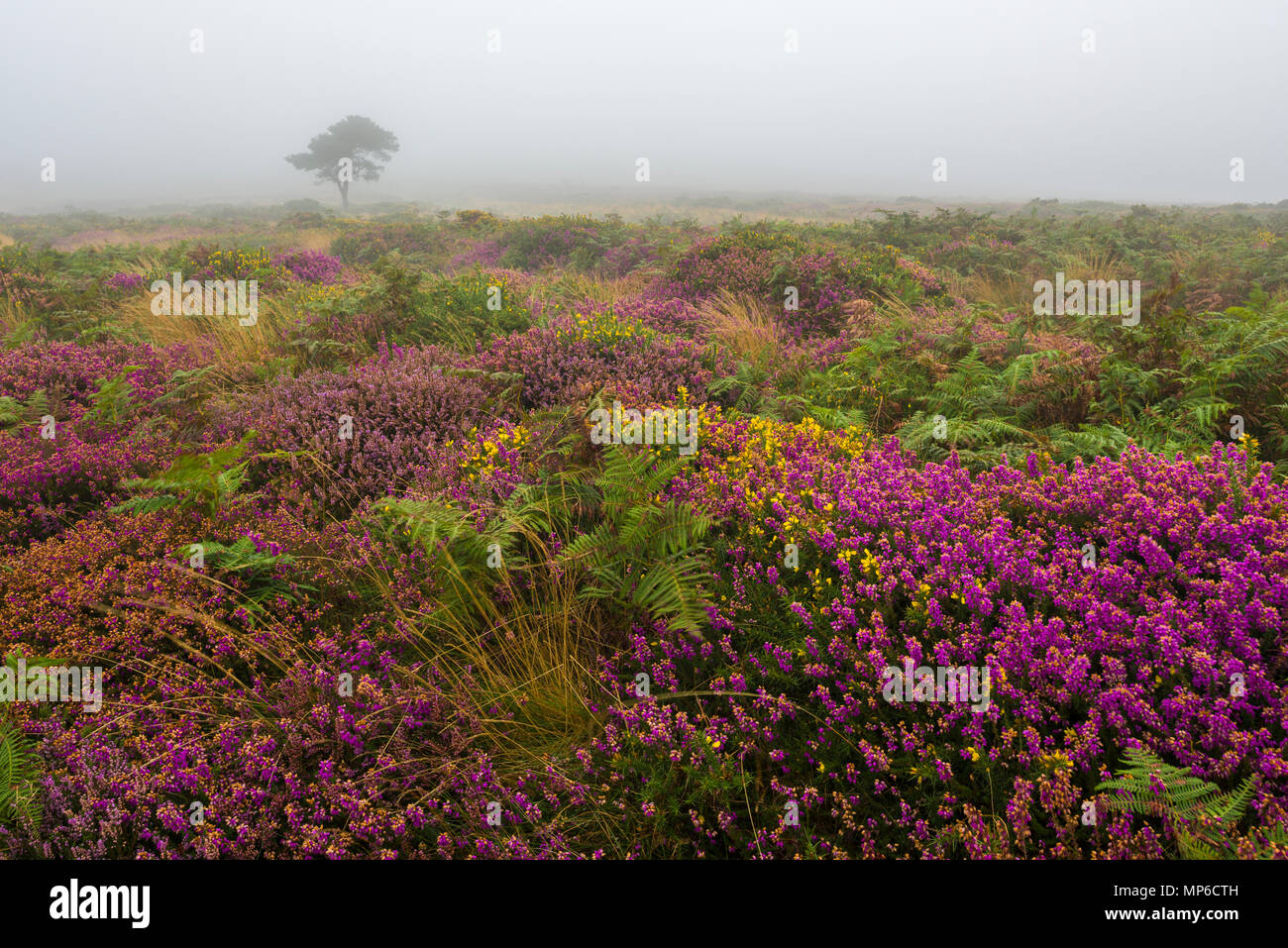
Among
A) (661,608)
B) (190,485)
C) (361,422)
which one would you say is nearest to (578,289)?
(361,422)

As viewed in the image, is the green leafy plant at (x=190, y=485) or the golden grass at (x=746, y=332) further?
the golden grass at (x=746, y=332)

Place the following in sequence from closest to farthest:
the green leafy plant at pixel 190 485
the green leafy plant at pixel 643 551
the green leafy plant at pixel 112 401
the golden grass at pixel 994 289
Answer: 1. the green leafy plant at pixel 643 551
2. the green leafy plant at pixel 190 485
3. the green leafy plant at pixel 112 401
4. the golden grass at pixel 994 289

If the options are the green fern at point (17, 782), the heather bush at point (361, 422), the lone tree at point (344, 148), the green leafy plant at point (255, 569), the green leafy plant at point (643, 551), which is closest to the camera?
the green fern at point (17, 782)

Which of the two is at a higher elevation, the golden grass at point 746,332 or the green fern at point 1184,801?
the golden grass at point 746,332

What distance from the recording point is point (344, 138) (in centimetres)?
5653

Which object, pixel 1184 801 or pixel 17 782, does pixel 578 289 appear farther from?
pixel 1184 801

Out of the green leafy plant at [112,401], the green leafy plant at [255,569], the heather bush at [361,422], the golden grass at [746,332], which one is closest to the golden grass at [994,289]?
the golden grass at [746,332]

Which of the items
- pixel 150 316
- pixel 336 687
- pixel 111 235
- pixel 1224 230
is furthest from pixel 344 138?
pixel 336 687

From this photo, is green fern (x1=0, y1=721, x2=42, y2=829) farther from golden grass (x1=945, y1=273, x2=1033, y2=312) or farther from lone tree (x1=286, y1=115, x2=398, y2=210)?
lone tree (x1=286, y1=115, x2=398, y2=210)

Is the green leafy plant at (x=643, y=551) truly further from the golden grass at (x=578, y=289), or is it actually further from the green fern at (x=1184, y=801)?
the golden grass at (x=578, y=289)

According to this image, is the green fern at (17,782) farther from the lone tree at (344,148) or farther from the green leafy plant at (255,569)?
the lone tree at (344,148)

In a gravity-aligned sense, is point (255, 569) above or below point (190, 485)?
below

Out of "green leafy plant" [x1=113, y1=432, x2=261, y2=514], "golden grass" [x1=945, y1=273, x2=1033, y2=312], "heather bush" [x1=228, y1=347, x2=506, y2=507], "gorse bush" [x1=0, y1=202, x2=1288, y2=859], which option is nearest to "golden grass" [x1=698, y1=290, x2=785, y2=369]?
"gorse bush" [x1=0, y1=202, x2=1288, y2=859]

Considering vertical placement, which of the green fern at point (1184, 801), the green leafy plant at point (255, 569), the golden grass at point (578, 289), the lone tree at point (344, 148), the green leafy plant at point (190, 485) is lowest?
the green fern at point (1184, 801)
